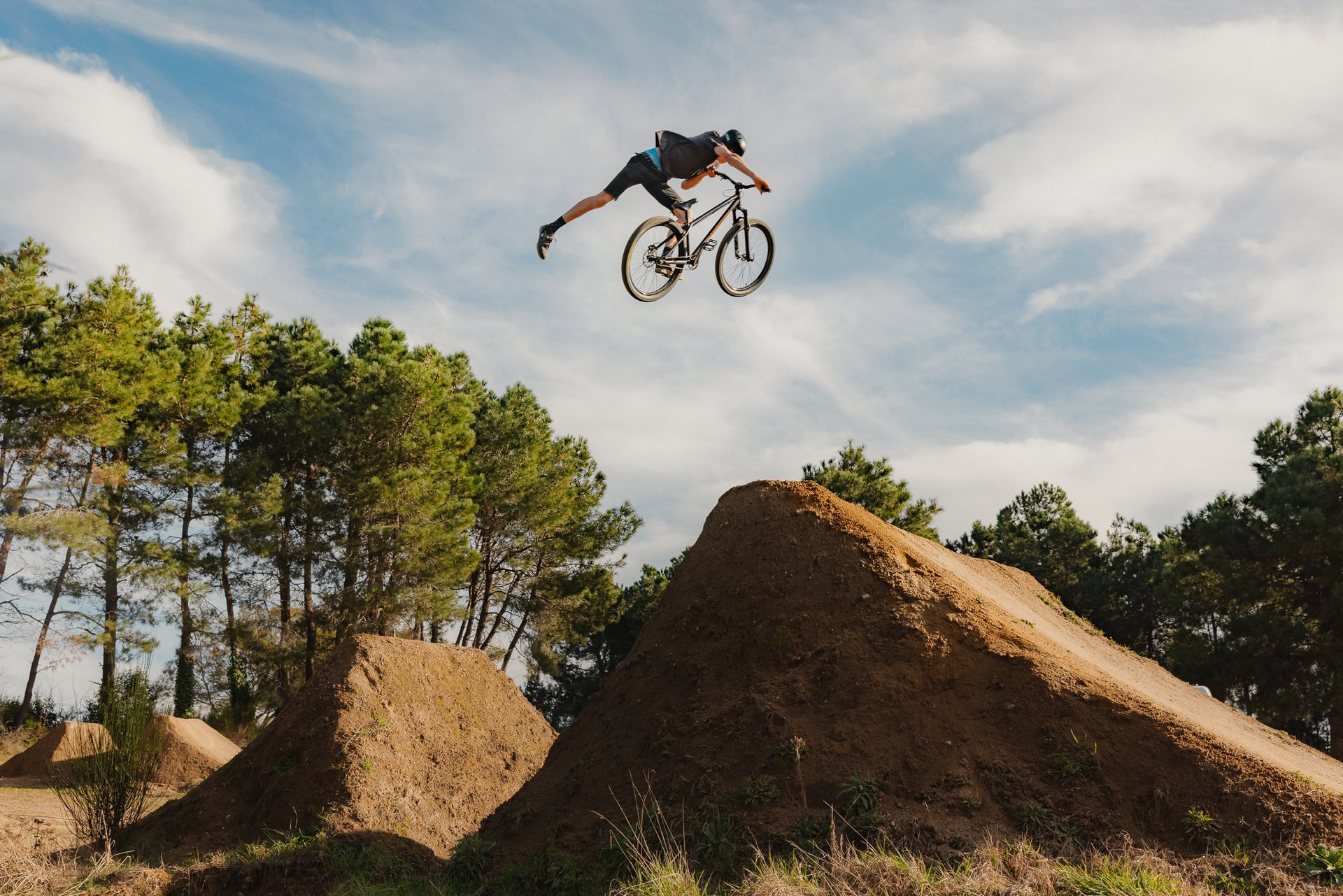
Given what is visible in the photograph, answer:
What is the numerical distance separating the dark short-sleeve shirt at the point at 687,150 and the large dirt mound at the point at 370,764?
25.9 ft

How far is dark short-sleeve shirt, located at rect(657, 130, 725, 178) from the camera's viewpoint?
9.91 meters

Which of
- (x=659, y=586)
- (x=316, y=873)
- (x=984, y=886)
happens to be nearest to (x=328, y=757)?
(x=316, y=873)

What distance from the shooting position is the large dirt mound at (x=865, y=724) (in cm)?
759

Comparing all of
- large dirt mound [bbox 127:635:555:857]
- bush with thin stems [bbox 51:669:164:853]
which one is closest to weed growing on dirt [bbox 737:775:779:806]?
large dirt mound [bbox 127:635:555:857]

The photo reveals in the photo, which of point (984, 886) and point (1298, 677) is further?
point (1298, 677)

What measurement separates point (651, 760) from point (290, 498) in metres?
23.9

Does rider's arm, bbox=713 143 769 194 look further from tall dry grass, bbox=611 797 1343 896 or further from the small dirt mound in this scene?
the small dirt mound

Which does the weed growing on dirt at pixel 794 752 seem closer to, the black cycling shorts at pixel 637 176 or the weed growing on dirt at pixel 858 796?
the weed growing on dirt at pixel 858 796

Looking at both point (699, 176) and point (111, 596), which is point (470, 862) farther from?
point (111, 596)

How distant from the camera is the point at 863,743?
820cm

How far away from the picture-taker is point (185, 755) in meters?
19.2

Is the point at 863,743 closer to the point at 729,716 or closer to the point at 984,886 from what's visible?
the point at 729,716

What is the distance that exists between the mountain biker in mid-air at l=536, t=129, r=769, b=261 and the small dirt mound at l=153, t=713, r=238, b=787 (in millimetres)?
14160

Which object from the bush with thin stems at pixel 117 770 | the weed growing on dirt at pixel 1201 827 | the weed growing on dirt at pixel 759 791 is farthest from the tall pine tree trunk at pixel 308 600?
the weed growing on dirt at pixel 1201 827
